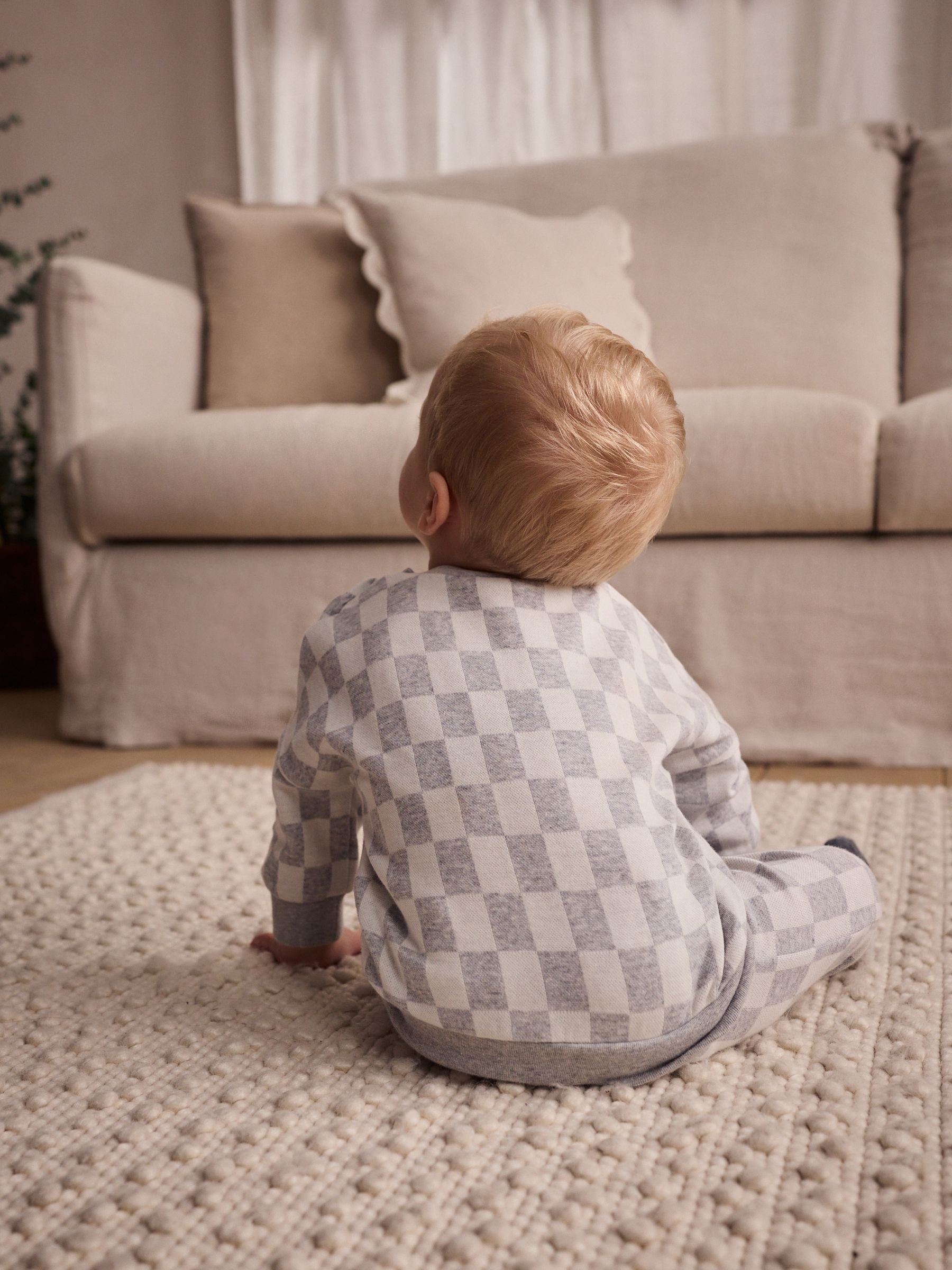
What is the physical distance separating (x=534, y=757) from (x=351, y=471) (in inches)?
36.8

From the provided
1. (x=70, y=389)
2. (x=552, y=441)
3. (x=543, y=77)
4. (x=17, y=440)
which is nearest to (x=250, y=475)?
(x=70, y=389)

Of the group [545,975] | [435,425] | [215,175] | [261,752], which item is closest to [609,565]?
[435,425]

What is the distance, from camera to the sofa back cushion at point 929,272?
1.84 metres

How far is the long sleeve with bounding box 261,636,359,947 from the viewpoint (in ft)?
2.38

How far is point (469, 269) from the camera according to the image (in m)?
1.79

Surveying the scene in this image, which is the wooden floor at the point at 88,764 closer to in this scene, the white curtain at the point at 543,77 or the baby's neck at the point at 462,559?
the baby's neck at the point at 462,559

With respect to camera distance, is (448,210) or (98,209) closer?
(448,210)

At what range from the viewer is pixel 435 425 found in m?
0.71

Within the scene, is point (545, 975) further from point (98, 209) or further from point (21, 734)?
point (98, 209)

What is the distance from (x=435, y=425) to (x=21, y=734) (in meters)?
1.32

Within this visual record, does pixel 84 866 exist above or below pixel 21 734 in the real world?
above

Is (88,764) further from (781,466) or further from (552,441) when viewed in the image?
(552,441)

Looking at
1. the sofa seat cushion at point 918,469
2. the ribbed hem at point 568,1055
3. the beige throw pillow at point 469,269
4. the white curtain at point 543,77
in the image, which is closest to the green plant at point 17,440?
the white curtain at point 543,77

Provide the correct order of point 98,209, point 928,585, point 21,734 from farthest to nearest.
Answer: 1. point 98,209
2. point 21,734
3. point 928,585
